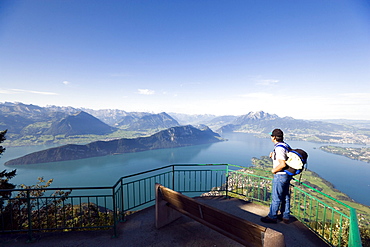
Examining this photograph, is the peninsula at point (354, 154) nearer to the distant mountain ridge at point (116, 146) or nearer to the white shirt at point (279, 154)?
the distant mountain ridge at point (116, 146)

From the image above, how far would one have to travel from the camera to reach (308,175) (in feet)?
259

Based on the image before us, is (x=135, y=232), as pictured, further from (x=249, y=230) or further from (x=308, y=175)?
(x=308, y=175)

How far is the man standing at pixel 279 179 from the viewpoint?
11.8ft

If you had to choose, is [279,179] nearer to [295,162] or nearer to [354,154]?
[295,162]

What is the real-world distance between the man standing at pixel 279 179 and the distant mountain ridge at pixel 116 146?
137 meters

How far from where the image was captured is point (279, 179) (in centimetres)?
369

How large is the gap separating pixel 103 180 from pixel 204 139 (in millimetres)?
139779

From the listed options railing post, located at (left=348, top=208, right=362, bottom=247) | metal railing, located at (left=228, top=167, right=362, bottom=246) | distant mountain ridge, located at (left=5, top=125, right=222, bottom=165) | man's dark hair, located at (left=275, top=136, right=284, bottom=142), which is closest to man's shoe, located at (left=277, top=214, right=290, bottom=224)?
metal railing, located at (left=228, top=167, right=362, bottom=246)

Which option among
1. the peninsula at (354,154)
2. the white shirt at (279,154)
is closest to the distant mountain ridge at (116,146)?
the peninsula at (354,154)

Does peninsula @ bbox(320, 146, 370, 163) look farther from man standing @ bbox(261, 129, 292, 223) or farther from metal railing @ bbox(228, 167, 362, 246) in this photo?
man standing @ bbox(261, 129, 292, 223)

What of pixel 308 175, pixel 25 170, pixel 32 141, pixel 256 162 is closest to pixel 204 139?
pixel 256 162

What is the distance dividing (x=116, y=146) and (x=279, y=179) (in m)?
149

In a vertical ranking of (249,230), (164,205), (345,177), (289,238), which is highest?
(249,230)

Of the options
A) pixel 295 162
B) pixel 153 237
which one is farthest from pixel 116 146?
pixel 295 162
